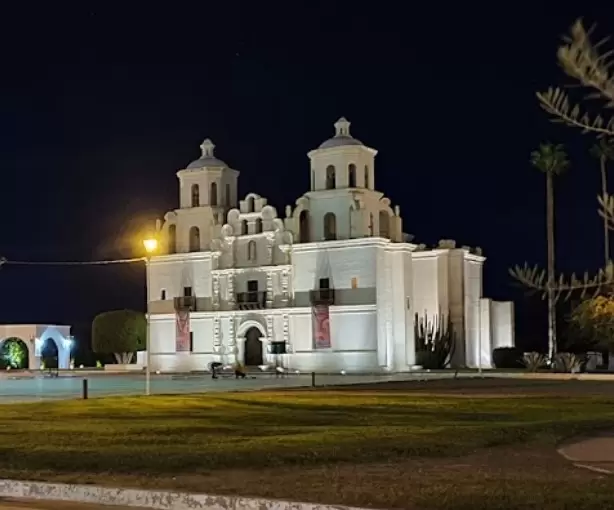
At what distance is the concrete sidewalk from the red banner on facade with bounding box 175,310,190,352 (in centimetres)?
5362

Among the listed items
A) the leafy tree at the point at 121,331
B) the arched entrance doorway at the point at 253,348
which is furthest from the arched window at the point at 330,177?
the leafy tree at the point at 121,331

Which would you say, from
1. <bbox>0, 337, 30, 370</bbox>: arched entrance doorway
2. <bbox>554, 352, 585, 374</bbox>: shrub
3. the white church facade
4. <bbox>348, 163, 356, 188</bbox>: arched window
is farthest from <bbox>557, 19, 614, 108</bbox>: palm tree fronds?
<bbox>0, 337, 30, 370</bbox>: arched entrance doorway

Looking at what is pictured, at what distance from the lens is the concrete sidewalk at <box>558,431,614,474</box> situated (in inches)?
545

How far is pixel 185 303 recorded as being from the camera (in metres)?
71.0

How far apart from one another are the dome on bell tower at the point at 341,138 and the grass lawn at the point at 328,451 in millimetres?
40446

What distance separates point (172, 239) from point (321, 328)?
14.8 metres

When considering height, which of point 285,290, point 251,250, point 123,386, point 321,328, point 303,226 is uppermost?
point 303,226

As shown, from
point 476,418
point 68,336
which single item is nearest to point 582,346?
point 68,336

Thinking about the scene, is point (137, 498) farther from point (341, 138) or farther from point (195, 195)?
point (195, 195)

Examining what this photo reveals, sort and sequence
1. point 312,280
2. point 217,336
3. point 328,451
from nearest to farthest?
point 328,451
point 312,280
point 217,336

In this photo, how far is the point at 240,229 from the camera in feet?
227

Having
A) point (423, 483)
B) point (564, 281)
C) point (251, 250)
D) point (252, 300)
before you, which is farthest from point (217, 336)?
point (564, 281)

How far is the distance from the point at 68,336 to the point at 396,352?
30.0m

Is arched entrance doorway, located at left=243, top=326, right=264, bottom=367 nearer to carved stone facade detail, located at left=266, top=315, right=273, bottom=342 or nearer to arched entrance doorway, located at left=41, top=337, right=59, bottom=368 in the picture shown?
carved stone facade detail, located at left=266, top=315, right=273, bottom=342
